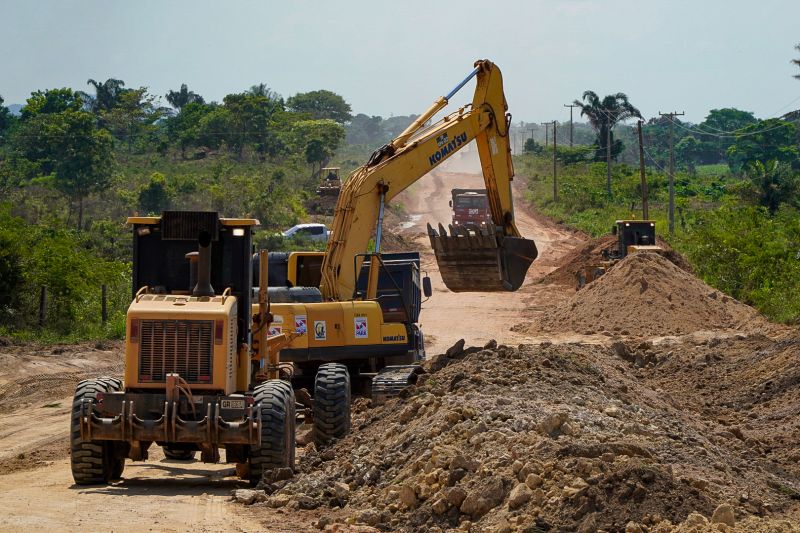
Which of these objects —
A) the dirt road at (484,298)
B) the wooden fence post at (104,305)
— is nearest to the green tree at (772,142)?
the dirt road at (484,298)

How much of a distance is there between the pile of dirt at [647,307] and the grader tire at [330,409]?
640 inches

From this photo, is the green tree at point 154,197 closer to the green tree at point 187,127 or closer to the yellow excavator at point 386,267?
the green tree at point 187,127

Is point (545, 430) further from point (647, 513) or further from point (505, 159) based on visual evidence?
point (505, 159)

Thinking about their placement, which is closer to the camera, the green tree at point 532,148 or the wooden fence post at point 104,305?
the wooden fence post at point 104,305

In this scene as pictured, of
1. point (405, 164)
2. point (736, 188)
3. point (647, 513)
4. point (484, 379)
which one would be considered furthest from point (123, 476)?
point (736, 188)

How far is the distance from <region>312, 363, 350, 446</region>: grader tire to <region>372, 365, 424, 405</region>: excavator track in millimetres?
1800

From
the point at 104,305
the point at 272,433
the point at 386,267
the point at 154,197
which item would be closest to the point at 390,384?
the point at 386,267

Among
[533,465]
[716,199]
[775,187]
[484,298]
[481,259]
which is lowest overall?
[533,465]

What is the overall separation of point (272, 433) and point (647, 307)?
19.9 m

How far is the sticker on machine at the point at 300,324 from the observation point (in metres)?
16.2

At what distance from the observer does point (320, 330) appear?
16344mm

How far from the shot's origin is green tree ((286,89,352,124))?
138 metres

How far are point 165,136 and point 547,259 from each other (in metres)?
41.5

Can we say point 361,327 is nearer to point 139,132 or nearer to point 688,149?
point 139,132
